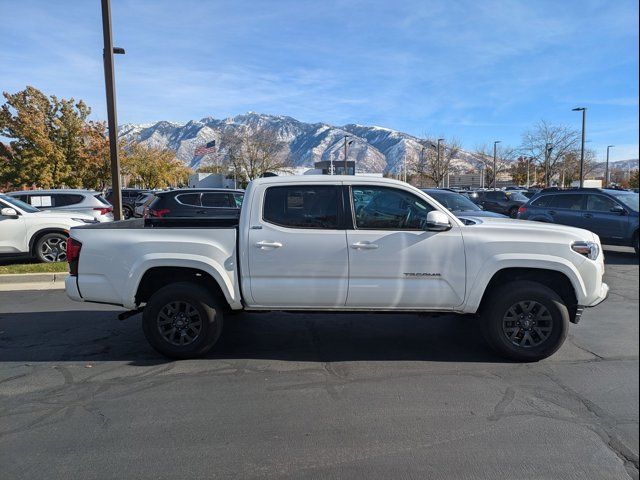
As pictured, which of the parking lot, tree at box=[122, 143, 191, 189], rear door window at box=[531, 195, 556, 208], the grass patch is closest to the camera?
the parking lot

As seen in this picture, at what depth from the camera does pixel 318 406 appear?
3.98 metres

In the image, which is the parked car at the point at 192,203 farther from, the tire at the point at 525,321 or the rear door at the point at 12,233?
the tire at the point at 525,321

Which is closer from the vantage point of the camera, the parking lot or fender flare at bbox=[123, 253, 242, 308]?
the parking lot

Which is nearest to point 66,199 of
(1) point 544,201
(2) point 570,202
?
(1) point 544,201

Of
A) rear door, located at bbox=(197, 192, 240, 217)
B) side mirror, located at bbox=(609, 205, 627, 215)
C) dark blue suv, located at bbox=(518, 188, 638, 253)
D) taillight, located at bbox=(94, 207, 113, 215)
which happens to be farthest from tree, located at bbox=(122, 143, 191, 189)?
side mirror, located at bbox=(609, 205, 627, 215)

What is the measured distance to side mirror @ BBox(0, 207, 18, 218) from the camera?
10.1 meters

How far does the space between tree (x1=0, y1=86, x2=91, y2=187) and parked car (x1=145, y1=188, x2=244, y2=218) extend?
2003 cm

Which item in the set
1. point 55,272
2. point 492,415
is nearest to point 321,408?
point 492,415

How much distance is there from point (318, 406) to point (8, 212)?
30.6ft

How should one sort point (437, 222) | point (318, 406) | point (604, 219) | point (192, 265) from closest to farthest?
point (318, 406) → point (437, 222) → point (192, 265) → point (604, 219)

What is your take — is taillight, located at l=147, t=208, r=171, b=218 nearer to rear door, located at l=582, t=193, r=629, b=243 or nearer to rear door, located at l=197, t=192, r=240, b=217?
rear door, located at l=197, t=192, r=240, b=217

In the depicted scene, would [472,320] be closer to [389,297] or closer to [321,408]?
[389,297]

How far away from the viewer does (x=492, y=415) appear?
150 inches

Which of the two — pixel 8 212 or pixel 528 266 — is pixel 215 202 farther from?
pixel 528 266
